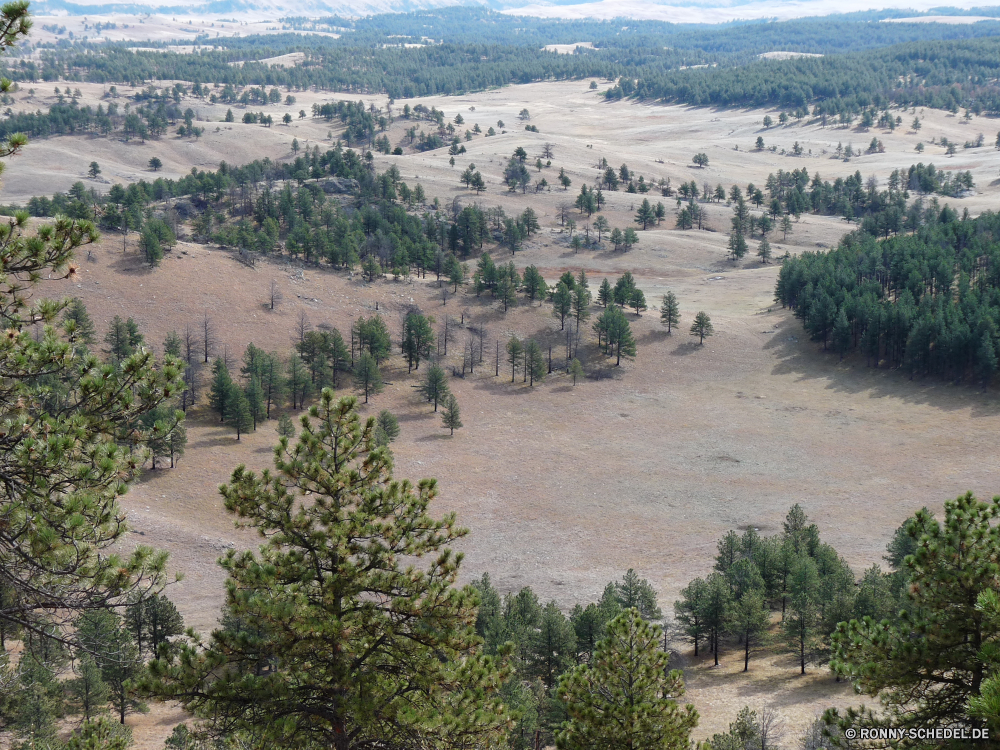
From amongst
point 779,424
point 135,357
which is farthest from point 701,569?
point 135,357

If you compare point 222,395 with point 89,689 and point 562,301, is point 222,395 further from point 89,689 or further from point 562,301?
point 89,689

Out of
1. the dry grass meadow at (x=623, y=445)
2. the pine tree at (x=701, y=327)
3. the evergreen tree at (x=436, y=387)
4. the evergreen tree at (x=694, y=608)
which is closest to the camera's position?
the evergreen tree at (x=694, y=608)

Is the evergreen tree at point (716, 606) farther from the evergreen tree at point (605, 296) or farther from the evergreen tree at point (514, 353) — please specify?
the evergreen tree at point (605, 296)

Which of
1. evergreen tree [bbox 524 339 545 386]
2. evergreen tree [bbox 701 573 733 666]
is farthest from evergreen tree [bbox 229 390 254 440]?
evergreen tree [bbox 701 573 733 666]

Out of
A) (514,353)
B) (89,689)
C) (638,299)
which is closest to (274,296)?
(514,353)

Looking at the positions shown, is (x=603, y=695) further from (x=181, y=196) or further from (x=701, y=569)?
(x=181, y=196)

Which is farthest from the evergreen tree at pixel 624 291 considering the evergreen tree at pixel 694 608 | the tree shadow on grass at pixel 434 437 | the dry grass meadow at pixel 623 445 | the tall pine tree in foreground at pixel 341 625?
the tall pine tree in foreground at pixel 341 625
